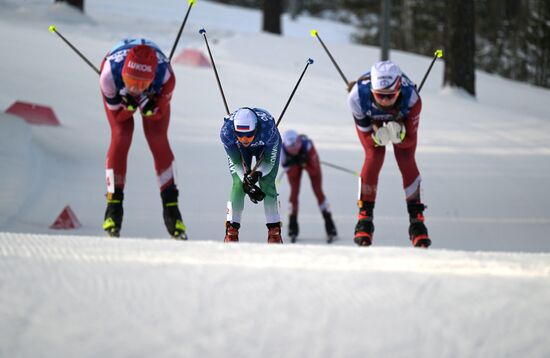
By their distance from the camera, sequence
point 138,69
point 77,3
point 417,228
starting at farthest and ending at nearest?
1. point 77,3
2. point 417,228
3. point 138,69

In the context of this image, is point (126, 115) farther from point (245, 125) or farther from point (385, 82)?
point (385, 82)

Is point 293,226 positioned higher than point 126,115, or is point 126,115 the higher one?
point 126,115

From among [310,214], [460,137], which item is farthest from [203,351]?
[460,137]

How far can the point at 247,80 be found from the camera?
1563 centimetres

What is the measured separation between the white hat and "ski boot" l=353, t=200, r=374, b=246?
113 centimetres

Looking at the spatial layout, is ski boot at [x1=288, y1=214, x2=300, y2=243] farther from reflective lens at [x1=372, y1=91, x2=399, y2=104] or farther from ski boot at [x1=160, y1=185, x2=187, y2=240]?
reflective lens at [x1=372, y1=91, x2=399, y2=104]

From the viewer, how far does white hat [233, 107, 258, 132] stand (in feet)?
22.2

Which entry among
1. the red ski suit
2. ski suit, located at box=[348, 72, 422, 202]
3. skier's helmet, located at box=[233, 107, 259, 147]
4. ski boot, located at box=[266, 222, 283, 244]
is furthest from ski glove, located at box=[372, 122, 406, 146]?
the red ski suit

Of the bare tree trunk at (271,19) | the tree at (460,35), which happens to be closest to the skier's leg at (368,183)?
the tree at (460,35)

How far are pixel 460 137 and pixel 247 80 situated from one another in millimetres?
4109

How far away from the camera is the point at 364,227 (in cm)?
703

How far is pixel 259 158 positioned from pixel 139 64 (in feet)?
4.19

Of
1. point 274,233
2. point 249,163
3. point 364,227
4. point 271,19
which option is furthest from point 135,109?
point 271,19

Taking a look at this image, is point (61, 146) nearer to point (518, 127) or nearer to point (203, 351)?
point (518, 127)
